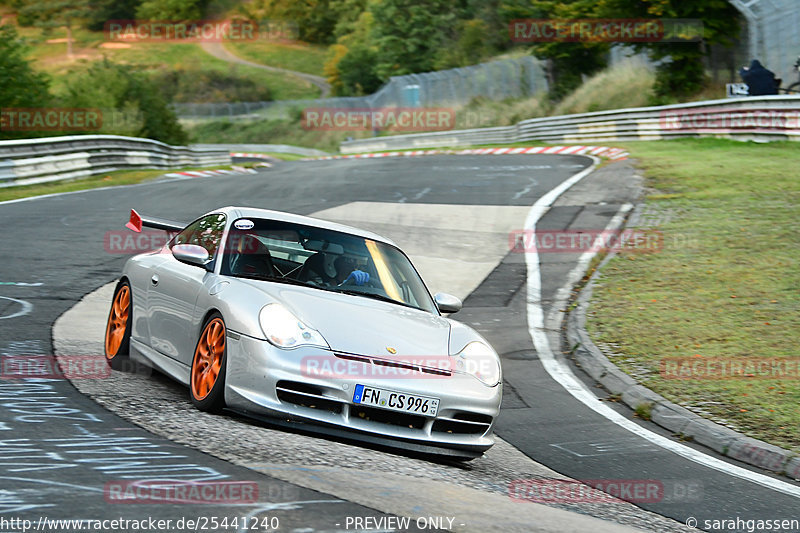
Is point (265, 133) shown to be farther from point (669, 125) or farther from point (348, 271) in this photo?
point (348, 271)

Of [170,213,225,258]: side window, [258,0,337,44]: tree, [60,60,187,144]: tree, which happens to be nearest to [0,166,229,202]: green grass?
[60,60,187,144]: tree

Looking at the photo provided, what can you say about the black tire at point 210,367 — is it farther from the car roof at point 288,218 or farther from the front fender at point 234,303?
the car roof at point 288,218

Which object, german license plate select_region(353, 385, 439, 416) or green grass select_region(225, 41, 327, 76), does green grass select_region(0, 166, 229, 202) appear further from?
green grass select_region(225, 41, 327, 76)

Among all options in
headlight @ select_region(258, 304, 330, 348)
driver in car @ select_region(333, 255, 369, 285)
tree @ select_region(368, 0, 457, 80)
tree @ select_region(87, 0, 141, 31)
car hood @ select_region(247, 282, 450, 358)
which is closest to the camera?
headlight @ select_region(258, 304, 330, 348)

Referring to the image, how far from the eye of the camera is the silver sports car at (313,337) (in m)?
5.71

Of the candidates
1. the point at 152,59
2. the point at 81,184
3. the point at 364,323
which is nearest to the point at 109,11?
the point at 152,59

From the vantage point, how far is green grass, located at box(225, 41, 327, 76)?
13625cm

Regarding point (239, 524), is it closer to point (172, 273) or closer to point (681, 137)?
point (172, 273)

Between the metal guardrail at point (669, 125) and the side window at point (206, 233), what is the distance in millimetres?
19518

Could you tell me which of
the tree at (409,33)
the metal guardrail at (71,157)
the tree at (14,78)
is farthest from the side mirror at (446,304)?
the tree at (409,33)

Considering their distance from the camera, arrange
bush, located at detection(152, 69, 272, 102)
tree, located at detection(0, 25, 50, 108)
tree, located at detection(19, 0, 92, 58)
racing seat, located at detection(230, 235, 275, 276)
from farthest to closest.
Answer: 1. tree, located at detection(19, 0, 92, 58)
2. bush, located at detection(152, 69, 272, 102)
3. tree, located at detection(0, 25, 50, 108)
4. racing seat, located at detection(230, 235, 275, 276)

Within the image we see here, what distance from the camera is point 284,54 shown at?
140 metres

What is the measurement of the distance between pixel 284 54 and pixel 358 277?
5428 inches

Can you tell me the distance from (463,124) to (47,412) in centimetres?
5228
